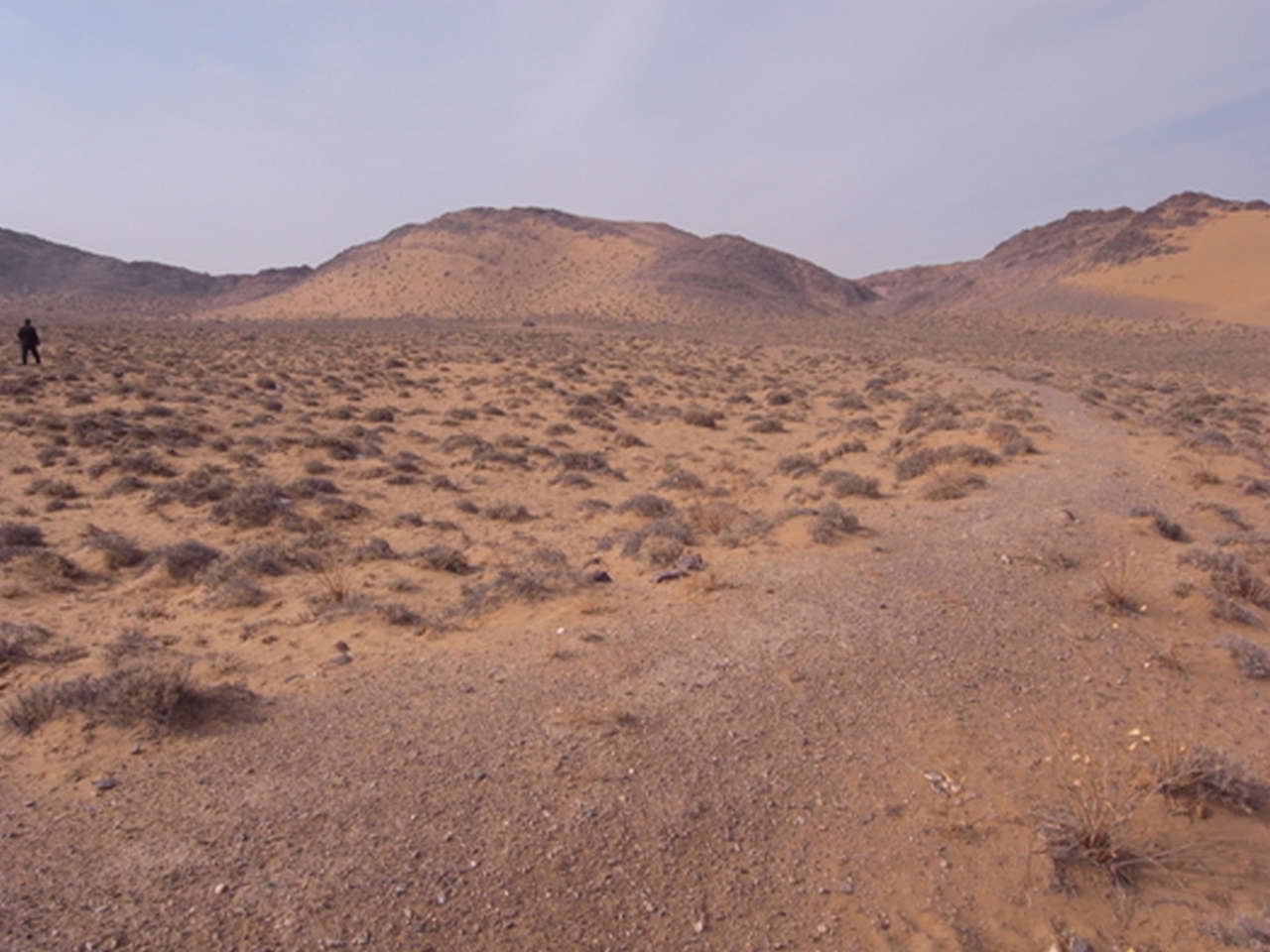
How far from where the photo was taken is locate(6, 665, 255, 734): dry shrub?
5.29 metres

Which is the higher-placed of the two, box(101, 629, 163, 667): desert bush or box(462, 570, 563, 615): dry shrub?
box(462, 570, 563, 615): dry shrub

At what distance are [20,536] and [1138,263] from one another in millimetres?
84871

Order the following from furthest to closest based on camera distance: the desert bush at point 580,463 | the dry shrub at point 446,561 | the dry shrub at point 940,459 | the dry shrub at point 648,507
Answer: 1. the desert bush at point 580,463
2. the dry shrub at point 940,459
3. the dry shrub at point 648,507
4. the dry shrub at point 446,561

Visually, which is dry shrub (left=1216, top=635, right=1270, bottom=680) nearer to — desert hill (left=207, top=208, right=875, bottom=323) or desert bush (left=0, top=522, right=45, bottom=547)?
desert bush (left=0, top=522, right=45, bottom=547)

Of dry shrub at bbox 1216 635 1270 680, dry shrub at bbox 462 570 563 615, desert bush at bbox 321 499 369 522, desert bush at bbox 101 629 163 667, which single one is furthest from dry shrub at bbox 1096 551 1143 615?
desert bush at bbox 321 499 369 522

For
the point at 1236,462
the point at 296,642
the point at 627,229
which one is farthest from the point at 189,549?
the point at 627,229

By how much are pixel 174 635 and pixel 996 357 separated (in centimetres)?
4049

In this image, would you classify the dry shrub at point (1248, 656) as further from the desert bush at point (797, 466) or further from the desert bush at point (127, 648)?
the desert bush at point (127, 648)

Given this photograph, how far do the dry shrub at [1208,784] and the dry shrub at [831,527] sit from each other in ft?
15.2

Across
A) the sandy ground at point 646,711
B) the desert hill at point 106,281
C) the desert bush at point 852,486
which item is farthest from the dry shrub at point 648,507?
the desert hill at point 106,281

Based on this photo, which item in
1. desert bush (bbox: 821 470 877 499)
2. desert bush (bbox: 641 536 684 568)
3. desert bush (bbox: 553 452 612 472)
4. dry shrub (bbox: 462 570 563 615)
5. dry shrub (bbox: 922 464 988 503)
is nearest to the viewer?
dry shrub (bbox: 462 570 563 615)

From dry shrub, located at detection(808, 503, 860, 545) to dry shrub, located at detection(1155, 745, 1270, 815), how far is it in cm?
464

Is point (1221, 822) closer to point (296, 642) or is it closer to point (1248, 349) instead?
point (296, 642)

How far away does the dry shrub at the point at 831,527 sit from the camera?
30.2ft
